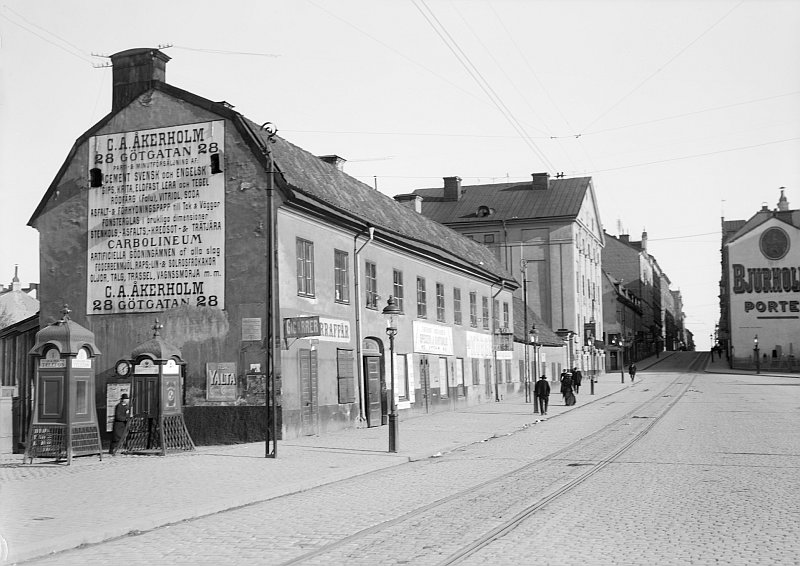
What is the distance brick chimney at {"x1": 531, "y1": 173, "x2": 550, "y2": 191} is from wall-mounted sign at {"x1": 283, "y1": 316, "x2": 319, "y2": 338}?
198ft

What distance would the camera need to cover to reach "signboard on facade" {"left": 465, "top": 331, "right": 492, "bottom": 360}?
132 ft

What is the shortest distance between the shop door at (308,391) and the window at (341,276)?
251cm

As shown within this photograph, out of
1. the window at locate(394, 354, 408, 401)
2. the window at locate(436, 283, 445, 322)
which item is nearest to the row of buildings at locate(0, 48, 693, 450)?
the window at locate(394, 354, 408, 401)

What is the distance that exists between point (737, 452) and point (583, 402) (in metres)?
24.6

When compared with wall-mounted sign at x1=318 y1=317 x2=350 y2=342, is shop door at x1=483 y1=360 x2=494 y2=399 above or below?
below

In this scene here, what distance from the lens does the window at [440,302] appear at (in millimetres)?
36181

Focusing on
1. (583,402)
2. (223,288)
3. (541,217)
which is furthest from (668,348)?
(223,288)

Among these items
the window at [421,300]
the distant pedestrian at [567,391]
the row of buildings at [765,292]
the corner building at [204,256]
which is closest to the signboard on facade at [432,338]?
the window at [421,300]

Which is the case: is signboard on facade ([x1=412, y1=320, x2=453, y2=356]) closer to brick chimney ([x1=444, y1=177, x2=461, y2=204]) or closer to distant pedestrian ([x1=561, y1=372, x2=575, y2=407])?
distant pedestrian ([x1=561, y1=372, x2=575, y2=407])

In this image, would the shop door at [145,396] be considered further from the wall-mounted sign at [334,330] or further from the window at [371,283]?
the window at [371,283]

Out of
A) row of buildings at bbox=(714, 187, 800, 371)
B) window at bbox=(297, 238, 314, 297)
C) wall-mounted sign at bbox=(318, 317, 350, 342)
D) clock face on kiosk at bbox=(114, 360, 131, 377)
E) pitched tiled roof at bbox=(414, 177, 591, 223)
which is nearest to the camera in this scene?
clock face on kiosk at bbox=(114, 360, 131, 377)

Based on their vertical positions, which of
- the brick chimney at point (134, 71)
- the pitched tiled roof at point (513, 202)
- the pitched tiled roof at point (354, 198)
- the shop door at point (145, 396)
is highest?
the pitched tiled roof at point (513, 202)

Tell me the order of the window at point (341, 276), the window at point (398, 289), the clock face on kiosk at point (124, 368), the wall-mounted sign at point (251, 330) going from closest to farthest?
the clock face on kiosk at point (124, 368) < the wall-mounted sign at point (251, 330) < the window at point (341, 276) < the window at point (398, 289)

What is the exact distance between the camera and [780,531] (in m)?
9.75
